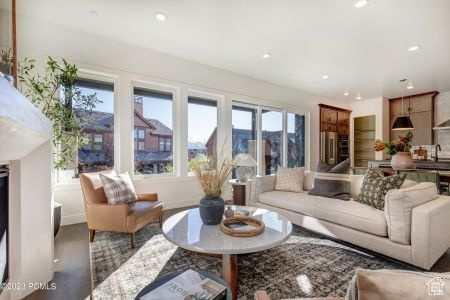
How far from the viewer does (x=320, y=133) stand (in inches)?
259

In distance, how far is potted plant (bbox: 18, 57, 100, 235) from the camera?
2.76 metres

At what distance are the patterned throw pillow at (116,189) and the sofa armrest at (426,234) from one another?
296cm

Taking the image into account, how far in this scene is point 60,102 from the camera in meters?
2.89

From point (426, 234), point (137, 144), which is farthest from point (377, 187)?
point (137, 144)

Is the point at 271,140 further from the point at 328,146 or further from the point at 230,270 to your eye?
the point at 230,270

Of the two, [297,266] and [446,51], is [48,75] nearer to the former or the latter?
[297,266]

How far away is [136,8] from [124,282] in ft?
9.58

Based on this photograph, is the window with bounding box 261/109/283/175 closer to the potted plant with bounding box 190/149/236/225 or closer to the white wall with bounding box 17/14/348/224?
the white wall with bounding box 17/14/348/224

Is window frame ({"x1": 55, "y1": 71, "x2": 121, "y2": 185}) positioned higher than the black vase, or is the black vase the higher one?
window frame ({"x1": 55, "y1": 71, "x2": 121, "y2": 185})

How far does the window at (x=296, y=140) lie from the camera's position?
6078mm

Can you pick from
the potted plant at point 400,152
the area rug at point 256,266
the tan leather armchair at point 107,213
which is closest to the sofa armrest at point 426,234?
the area rug at point 256,266

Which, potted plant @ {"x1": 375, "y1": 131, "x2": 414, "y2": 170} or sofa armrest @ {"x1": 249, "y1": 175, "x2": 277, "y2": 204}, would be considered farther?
sofa armrest @ {"x1": 249, "y1": 175, "x2": 277, "y2": 204}

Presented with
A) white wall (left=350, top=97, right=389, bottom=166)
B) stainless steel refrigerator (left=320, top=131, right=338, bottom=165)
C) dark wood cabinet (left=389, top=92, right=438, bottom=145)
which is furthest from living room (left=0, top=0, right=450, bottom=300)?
stainless steel refrigerator (left=320, top=131, right=338, bottom=165)

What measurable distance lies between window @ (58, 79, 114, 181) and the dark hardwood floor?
0.97 m
